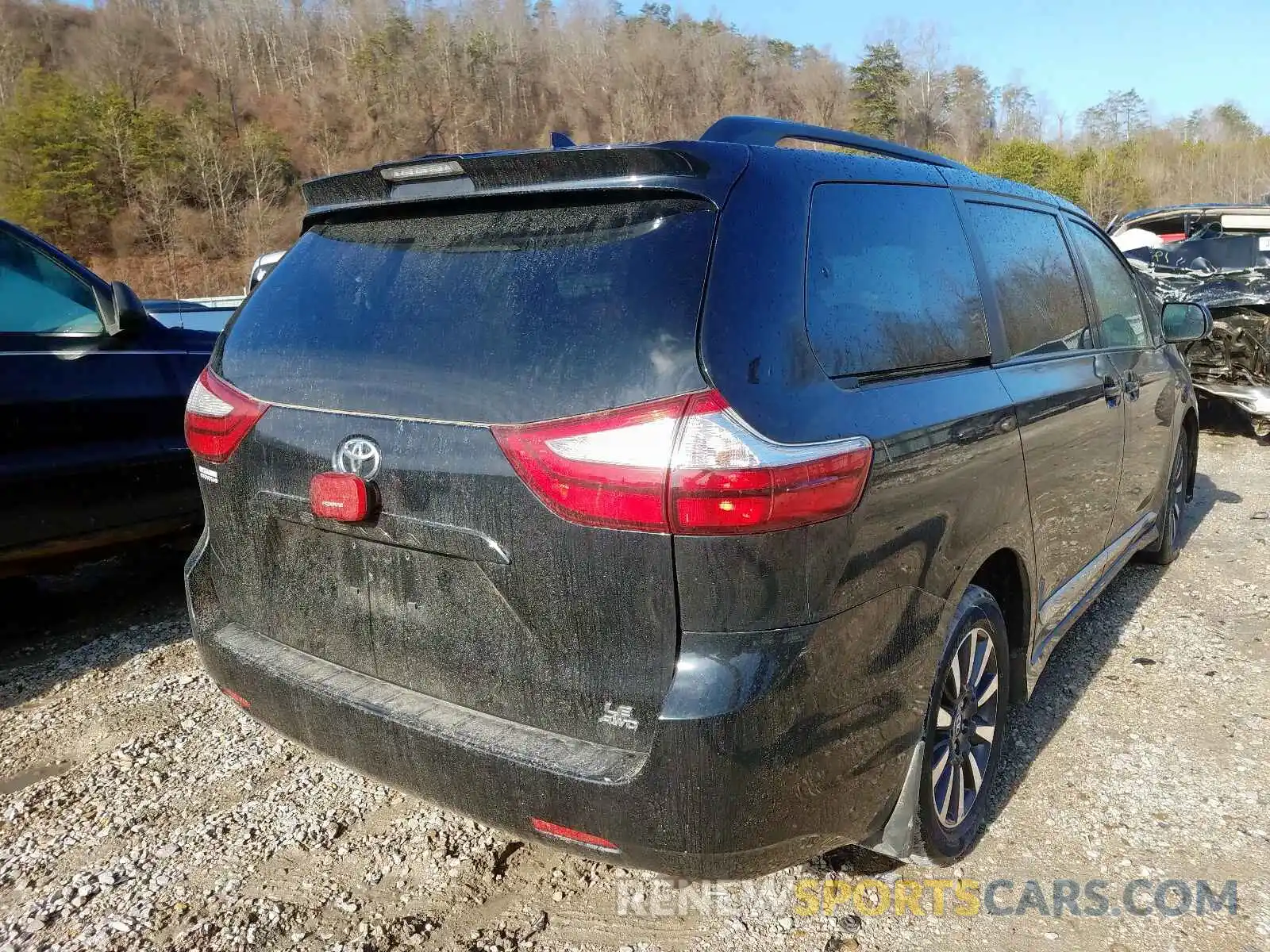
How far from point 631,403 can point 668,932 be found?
1.35 meters

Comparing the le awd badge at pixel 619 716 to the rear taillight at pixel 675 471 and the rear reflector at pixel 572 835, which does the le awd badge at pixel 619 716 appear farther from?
the rear taillight at pixel 675 471

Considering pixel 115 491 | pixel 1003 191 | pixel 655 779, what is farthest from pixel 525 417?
pixel 115 491

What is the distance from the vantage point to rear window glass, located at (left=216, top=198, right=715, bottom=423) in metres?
1.70

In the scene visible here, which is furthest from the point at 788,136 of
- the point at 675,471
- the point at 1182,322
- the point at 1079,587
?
the point at 1182,322

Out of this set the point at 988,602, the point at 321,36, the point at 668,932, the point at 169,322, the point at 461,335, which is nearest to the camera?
the point at 461,335

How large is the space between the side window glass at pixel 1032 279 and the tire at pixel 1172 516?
1.66 meters

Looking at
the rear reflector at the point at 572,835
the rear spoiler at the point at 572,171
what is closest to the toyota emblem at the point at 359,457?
the rear spoiler at the point at 572,171

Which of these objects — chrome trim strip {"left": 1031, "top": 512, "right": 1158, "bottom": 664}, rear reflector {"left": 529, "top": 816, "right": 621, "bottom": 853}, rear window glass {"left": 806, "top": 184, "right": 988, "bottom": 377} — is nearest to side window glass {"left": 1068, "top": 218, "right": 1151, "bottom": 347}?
chrome trim strip {"left": 1031, "top": 512, "right": 1158, "bottom": 664}

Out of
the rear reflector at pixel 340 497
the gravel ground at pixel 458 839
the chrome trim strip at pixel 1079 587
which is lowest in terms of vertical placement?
the gravel ground at pixel 458 839

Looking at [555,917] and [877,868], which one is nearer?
[555,917]

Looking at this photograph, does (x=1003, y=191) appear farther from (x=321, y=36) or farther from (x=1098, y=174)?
(x=321, y=36)

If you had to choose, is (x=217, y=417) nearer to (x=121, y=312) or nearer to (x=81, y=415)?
(x=81, y=415)

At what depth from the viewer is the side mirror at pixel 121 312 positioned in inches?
157

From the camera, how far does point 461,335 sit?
6.15ft
